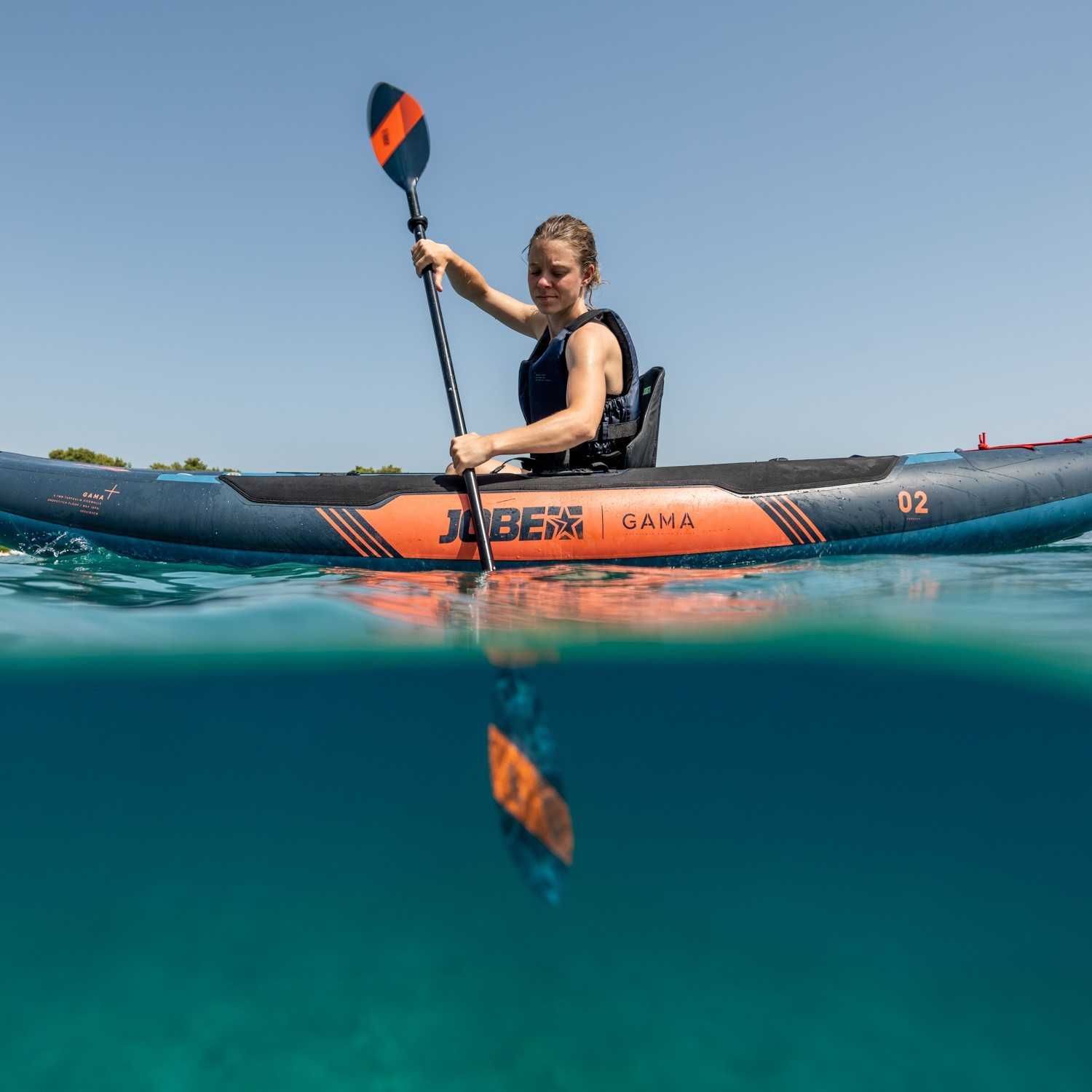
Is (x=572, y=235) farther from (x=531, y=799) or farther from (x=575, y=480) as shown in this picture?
(x=531, y=799)

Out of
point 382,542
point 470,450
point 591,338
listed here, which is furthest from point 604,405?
point 382,542

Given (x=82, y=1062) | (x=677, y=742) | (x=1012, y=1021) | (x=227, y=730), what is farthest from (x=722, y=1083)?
(x=227, y=730)

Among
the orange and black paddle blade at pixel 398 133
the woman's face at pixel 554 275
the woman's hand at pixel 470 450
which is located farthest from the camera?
the orange and black paddle blade at pixel 398 133

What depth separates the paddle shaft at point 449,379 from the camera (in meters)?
3.80

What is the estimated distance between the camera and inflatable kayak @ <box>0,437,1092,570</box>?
3.87 meters

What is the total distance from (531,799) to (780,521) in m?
2.84

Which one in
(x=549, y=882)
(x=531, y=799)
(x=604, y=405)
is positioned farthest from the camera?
(x=604, y=405)

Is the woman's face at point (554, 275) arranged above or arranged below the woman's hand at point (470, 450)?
above

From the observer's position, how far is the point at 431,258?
462 centimetres

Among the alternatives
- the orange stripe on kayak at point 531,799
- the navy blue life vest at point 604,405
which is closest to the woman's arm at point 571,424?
the navy blue life vest at point 604,405

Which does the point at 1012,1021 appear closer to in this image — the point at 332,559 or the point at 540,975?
the point at 540,975

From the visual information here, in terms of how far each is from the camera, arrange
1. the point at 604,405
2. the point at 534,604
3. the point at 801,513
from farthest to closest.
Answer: the point at 604,405
the point at 801,513
the point at 534,604

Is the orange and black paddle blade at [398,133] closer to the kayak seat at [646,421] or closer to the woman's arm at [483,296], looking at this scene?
the woman's arm at [483,296]

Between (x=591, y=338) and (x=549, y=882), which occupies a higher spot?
(x=591, y=338)
